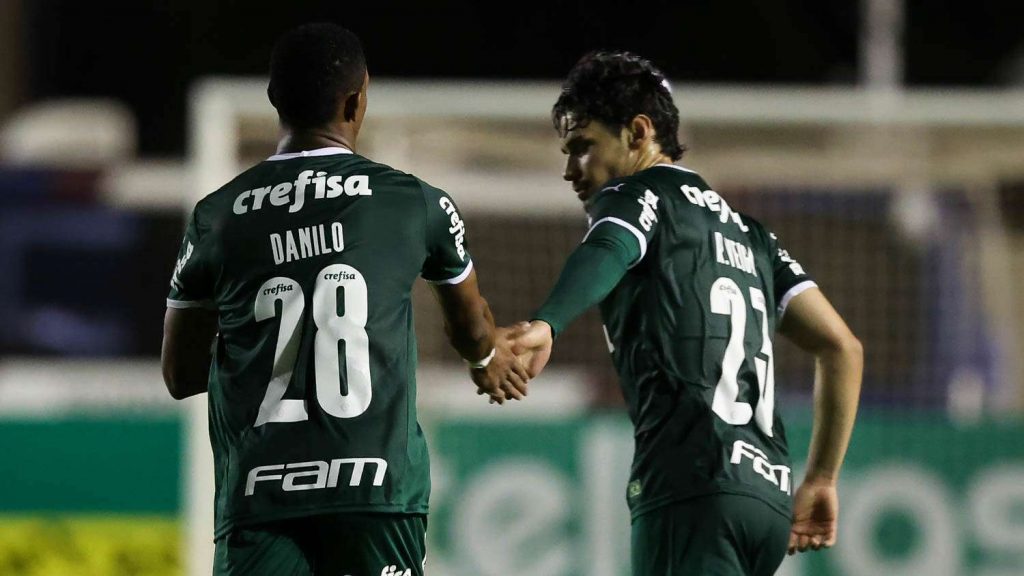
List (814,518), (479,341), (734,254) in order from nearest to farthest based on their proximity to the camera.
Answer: (479,341) → (734,254) → (814,518)

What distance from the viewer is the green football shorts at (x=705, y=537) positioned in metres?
3.71

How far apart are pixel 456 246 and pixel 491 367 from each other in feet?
1.12

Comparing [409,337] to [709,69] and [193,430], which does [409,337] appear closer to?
[193,430]

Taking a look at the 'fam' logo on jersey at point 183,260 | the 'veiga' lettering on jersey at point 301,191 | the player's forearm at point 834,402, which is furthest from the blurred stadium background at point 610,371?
the 'veiga' lettering on jersey at point 301,191

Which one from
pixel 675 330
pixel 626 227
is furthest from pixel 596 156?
pixel 675 330

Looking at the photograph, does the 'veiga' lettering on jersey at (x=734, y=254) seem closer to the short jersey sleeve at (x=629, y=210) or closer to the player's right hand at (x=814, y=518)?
the short jersey sleeve at (x=629, y=210)

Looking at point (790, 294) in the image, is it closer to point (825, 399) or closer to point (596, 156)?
point (825, 399)

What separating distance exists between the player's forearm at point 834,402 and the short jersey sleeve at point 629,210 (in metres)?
0.69

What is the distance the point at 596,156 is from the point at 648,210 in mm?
361

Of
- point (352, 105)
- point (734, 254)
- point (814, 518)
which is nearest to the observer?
point (352, 105)

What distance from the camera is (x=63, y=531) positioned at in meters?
7.96

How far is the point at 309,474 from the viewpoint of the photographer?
3.35m

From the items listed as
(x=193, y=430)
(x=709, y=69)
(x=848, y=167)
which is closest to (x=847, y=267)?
(x=848, y=167)

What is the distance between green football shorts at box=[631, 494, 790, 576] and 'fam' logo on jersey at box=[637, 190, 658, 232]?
0.64 meters
